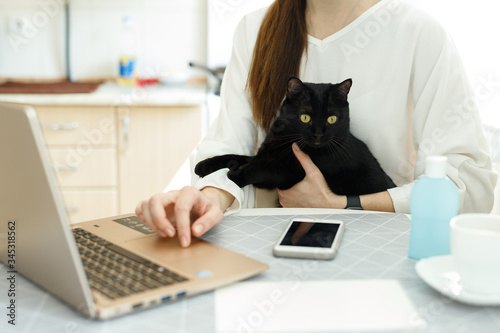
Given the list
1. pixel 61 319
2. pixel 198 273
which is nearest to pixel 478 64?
pixel 198 273

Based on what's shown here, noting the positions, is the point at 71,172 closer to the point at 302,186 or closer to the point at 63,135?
the point at 63,135

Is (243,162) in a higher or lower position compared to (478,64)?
lower

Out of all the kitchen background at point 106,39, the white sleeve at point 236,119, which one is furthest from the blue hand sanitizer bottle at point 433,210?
the kitchen background at point 106,39

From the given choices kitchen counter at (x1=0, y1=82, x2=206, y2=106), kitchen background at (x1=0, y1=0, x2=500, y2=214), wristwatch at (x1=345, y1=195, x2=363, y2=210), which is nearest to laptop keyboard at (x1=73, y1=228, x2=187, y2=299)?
wristwatch at (x1=345, y1=195, x2=363, y2=210)

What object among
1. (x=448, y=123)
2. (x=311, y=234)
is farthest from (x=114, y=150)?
(x=311, y=234)

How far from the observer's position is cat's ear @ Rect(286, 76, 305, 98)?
1249mm

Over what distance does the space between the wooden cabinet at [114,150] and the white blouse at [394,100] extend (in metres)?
1.11

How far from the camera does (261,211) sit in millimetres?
1086

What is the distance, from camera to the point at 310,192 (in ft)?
4.17

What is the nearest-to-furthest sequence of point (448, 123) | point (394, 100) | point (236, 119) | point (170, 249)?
1. point (170, 249)
2. point (448, 123)
3. point (394, 100)
4. point (236, 119)

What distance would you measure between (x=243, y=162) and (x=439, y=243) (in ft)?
2.21

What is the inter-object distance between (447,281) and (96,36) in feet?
8.90

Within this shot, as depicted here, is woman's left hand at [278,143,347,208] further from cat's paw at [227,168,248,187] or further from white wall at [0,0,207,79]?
white wall at [0,0,207,79]

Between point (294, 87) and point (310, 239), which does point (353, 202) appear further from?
point (310, 239)
